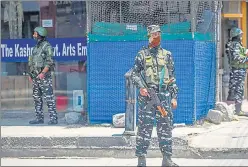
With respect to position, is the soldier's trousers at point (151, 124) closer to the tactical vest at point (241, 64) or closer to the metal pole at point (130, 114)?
the metal pole at point (130, 114)

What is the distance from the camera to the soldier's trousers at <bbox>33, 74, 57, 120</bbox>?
9.98 meters

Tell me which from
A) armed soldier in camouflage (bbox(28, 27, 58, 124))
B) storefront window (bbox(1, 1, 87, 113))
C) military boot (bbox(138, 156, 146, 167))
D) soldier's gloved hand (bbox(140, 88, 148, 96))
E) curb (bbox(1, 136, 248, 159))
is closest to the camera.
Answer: soldier's gloved hand (bbox(140, 88, 148, 96))

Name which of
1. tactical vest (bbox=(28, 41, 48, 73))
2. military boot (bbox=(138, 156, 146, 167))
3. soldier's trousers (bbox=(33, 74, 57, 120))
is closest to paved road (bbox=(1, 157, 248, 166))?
military boot (bbox=(138, 156, 146, 167))

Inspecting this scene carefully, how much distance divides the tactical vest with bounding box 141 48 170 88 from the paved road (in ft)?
4.56

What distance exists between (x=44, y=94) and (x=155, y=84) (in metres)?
3.59

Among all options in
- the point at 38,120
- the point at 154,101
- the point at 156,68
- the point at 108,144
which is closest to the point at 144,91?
the point at 154,101

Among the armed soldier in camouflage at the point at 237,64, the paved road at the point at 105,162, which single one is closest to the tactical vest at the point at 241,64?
the armed soldier in camouflage at the point at 237,64

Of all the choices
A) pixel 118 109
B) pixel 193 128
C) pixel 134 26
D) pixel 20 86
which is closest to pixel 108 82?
pixel 118 109

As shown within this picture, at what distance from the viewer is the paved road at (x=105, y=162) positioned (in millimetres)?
7707

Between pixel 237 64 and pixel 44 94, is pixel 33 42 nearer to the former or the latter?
pixel 44 94

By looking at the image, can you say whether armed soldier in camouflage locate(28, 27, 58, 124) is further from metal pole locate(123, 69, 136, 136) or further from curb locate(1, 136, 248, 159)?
metal pole locate(123, 69, 136, 136)

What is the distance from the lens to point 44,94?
10016mm

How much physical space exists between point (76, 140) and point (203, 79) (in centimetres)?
311

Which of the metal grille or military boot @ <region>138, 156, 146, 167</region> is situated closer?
military boot @ <region>138, 156, 146, 167</region>
